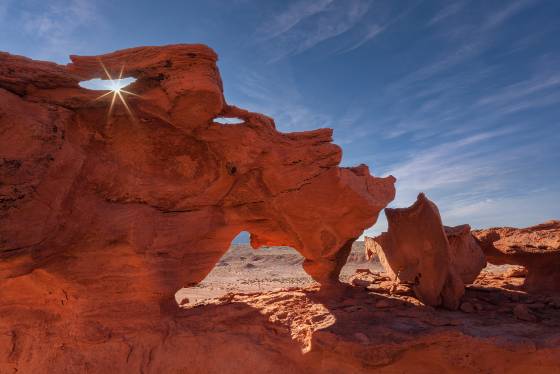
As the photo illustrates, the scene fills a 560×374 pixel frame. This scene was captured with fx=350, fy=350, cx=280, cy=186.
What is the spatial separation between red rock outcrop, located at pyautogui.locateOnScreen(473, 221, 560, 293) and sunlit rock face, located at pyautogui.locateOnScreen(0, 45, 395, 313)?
3229 millimetres

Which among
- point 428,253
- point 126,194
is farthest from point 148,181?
point 428,253

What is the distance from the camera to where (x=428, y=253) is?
6824 mm

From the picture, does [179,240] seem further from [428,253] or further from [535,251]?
[535,251]

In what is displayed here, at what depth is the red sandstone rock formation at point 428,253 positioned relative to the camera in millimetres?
6608

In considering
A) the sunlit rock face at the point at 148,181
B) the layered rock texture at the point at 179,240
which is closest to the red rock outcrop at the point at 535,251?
the layered rock texture at the point at 179,240

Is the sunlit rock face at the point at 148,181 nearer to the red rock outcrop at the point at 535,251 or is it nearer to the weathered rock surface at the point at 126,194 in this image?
the weathered rock surface at the point at 126,194

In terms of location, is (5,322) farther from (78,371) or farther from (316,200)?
(316,200)

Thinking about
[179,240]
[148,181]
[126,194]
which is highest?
[148,181]

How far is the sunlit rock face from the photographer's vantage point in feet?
15.3

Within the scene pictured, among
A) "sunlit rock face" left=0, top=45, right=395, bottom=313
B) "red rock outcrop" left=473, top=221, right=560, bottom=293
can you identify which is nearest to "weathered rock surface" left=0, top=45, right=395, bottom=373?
"sunlit rock face" left=0, top=45, right=395, bottom=313

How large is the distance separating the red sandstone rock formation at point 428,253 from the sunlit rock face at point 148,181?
2.50ft

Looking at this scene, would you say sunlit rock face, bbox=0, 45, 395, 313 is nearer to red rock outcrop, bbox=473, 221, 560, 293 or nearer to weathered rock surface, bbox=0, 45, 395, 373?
weathered rock surface, bbox=0, 45, 395, 373

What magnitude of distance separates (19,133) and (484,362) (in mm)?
6996

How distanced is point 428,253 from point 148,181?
540cm
